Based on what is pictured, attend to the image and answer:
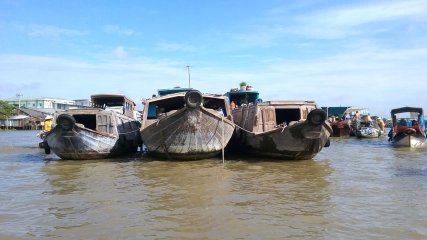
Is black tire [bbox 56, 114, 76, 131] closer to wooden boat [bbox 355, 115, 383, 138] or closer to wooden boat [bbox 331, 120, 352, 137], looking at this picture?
wooden boat [bbox 355, 115, 383, 138]

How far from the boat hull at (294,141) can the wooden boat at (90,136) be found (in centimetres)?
484

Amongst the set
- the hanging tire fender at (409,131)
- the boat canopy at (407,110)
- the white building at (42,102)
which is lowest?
the hanging tire fender at (409,131)

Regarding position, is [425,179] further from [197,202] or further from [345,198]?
[197,202]

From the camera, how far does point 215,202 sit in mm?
6988

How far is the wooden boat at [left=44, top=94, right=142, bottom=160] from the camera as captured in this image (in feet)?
41.8

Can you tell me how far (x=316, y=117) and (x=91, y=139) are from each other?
23.0ft

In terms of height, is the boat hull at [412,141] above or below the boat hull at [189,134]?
below

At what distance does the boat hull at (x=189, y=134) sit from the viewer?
1185 cm

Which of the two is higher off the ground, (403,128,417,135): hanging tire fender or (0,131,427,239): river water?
(403,128,417,135): hanging tire fender

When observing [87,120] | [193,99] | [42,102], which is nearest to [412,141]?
[193,99]

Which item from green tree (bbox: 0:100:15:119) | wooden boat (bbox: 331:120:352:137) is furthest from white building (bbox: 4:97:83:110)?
wooden boat (bbox: 331:120:352:137)

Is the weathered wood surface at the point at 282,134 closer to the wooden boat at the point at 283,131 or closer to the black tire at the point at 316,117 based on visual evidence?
the wooden boat at the point at 283,131

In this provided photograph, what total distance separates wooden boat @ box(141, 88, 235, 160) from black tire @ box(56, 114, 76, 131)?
7.02 ft

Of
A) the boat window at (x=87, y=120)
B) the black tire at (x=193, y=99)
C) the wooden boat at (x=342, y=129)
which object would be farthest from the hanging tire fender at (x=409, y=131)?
the boat window at (x=87, y=120)
